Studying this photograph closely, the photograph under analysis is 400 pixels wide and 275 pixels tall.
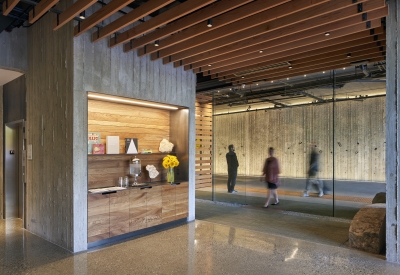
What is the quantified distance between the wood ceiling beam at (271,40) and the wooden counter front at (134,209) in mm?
2684

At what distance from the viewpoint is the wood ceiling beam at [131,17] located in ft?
11.5

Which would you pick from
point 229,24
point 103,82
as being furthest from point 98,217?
point 229,24

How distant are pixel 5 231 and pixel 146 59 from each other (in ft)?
14.2

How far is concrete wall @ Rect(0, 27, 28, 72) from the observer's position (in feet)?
17.4

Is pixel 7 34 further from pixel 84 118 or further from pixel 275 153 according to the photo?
pixel 275 153

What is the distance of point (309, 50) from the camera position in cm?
511

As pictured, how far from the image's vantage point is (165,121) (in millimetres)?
6602

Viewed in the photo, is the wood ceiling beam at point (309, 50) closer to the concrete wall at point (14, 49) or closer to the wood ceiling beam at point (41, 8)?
the wood ceiling beam at point (41, 8)

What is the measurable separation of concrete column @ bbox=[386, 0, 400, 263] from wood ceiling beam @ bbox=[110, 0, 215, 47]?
108 inches

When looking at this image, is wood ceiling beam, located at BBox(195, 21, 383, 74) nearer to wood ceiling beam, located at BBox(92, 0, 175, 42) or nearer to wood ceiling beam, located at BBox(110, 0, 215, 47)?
wood ceiling beam, located at BBox(110, 0, 215, 47)

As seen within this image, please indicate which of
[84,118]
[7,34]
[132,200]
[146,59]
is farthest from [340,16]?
[7,34]

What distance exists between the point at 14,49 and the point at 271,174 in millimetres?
6520

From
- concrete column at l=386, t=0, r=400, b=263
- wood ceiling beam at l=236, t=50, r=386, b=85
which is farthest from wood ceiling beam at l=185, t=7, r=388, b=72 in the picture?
wood ceiling beam at l=236, t=50, r=386, b=85

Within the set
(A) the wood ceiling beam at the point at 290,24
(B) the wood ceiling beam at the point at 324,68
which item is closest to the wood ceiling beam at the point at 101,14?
(A) the wood ceiling beam at the point at 290,24
